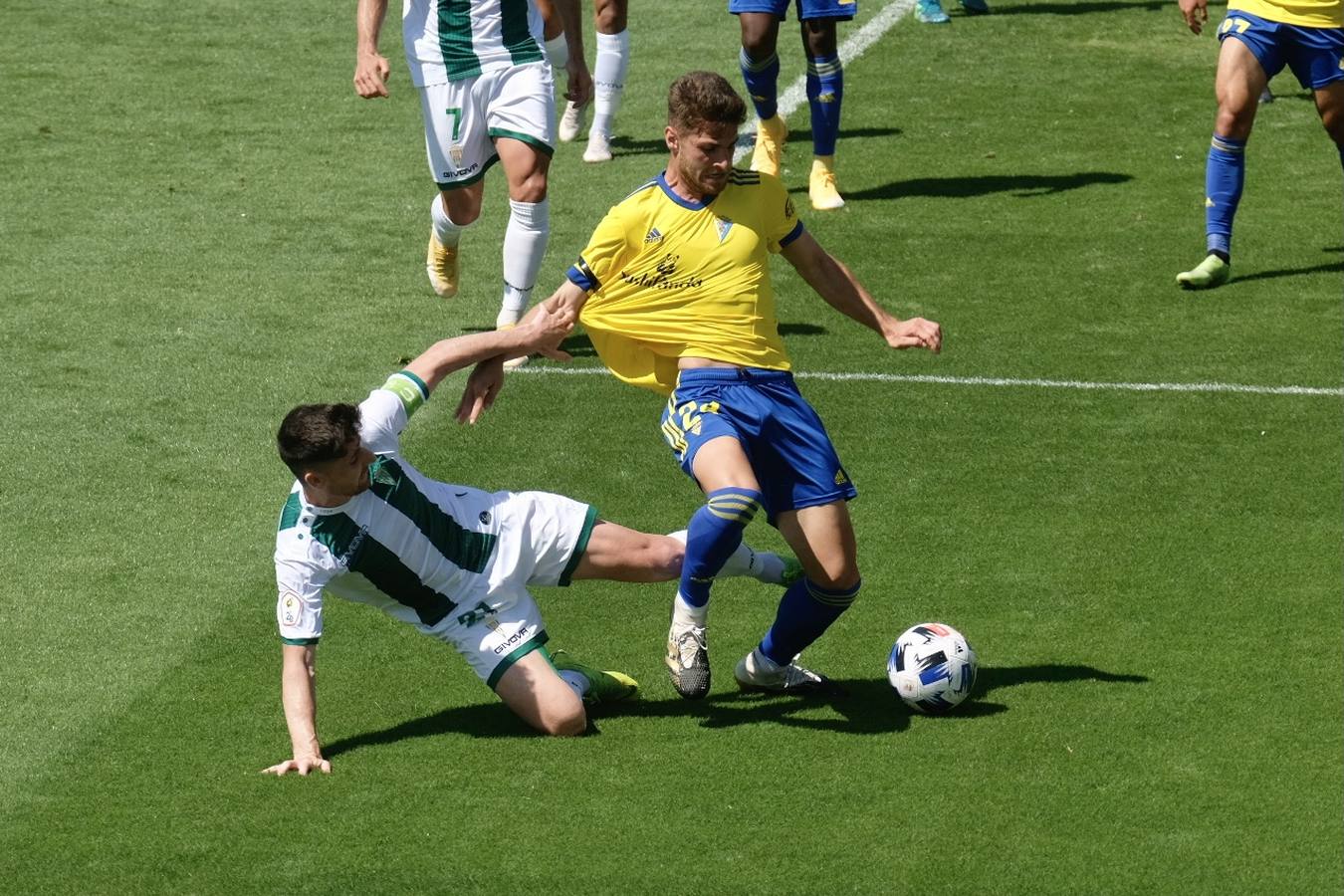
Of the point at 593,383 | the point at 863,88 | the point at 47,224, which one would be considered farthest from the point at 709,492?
the point at 863,88

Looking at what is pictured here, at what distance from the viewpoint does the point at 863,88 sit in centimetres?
1464

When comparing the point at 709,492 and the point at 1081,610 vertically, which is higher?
the point at 709,492

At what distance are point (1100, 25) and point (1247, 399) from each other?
24.5ft

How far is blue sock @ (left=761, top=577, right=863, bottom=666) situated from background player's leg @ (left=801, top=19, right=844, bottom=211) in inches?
230

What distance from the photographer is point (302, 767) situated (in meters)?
6.09

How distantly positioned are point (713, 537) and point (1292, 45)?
568 cm

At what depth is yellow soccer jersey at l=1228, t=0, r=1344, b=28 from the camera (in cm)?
1017

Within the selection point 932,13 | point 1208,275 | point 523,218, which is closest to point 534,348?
point 523,218

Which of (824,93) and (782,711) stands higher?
(824,93)

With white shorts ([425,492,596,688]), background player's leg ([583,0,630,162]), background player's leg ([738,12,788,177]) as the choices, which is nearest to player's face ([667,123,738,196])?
white shorts ([425,492,596,688])

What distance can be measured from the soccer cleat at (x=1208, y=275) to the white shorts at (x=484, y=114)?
3578 millimetres

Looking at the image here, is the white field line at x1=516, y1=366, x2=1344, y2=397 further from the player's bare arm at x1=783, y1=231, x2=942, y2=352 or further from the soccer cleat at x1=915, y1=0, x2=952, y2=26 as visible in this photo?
the soccer cleat at x1=915, y1=0, x2=952, y2=26

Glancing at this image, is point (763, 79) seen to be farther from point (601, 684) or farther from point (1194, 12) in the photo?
point (601, 684)

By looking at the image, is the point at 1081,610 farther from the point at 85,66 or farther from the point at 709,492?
the point at 85,66
